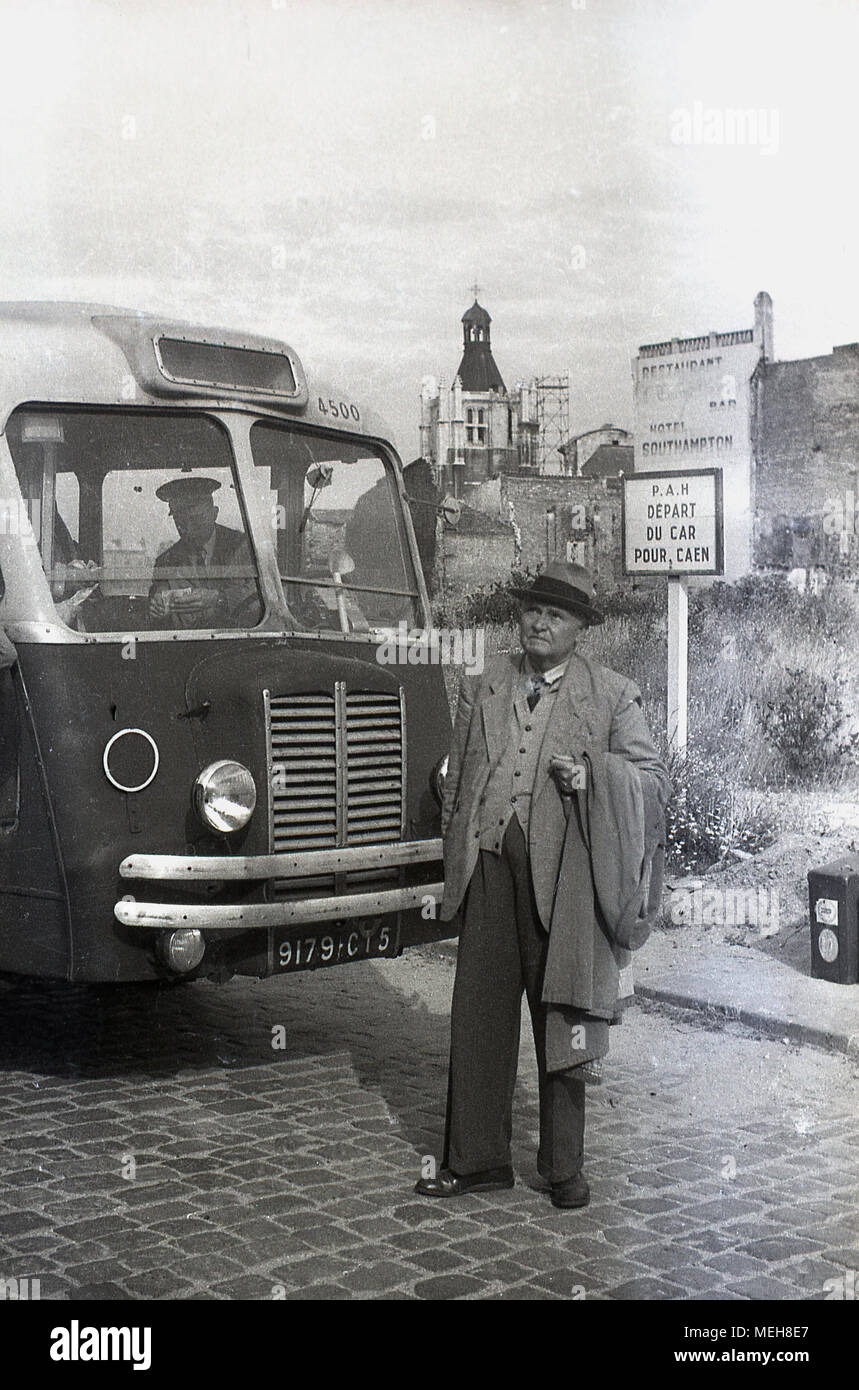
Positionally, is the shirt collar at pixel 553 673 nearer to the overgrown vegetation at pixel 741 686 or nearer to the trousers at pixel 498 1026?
the trousers at pixel 498 1026

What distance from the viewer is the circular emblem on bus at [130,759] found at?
597cm

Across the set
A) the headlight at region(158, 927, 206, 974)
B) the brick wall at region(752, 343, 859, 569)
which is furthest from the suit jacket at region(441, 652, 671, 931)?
the brick wall at region(752, 343, 859, 569)

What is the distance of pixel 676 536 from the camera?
11.0m

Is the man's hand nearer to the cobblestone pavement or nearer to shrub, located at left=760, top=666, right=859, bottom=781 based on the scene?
the cobblestone pavement

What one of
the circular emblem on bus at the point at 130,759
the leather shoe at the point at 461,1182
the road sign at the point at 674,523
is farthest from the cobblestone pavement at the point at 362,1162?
the road sign at the point at 674,523

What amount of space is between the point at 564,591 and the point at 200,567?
2.19 m

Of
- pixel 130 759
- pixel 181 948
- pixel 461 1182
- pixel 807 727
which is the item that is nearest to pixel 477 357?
pixel 807 727

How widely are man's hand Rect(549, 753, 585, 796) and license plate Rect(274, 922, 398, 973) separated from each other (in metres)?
1.70

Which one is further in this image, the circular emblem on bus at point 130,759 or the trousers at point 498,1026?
the circular emblem on bus at point 130,759

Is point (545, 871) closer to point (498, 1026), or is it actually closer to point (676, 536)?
point (498, 1026)

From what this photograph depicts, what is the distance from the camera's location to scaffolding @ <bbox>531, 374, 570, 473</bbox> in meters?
23.6

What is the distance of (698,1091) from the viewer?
21.0 ft

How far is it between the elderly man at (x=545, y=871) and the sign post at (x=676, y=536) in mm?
5814
